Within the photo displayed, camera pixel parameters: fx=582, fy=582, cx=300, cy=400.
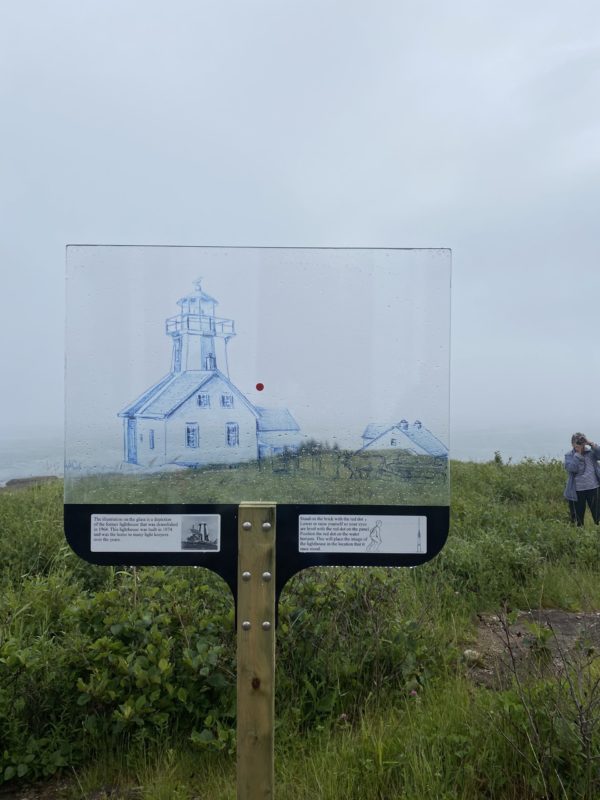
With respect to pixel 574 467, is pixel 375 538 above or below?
above

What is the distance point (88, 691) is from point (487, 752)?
67.3 inches

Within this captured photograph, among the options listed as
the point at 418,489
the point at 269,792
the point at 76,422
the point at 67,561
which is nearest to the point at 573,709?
the point at 418,489

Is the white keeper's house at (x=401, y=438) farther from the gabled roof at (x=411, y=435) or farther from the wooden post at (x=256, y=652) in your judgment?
the wooden post at (x=256, y=652)

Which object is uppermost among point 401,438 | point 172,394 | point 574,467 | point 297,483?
point 172,394

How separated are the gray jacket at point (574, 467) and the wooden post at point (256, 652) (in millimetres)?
6770

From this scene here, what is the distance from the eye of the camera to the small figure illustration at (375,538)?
7.41 ft

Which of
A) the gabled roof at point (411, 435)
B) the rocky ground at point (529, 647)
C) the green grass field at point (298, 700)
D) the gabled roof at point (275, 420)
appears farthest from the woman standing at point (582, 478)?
the gabled roof at point (275, 420)

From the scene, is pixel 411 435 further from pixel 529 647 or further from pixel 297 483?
pixel 529 647

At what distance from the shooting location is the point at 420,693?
2812 millimetres

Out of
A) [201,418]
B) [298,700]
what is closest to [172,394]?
[201,418]

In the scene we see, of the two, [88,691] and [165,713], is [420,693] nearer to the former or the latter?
[165,713]

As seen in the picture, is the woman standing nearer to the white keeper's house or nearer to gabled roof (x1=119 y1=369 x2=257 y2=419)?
the white keeper's house

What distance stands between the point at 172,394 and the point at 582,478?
699cm

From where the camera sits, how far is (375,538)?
226 centimetres
